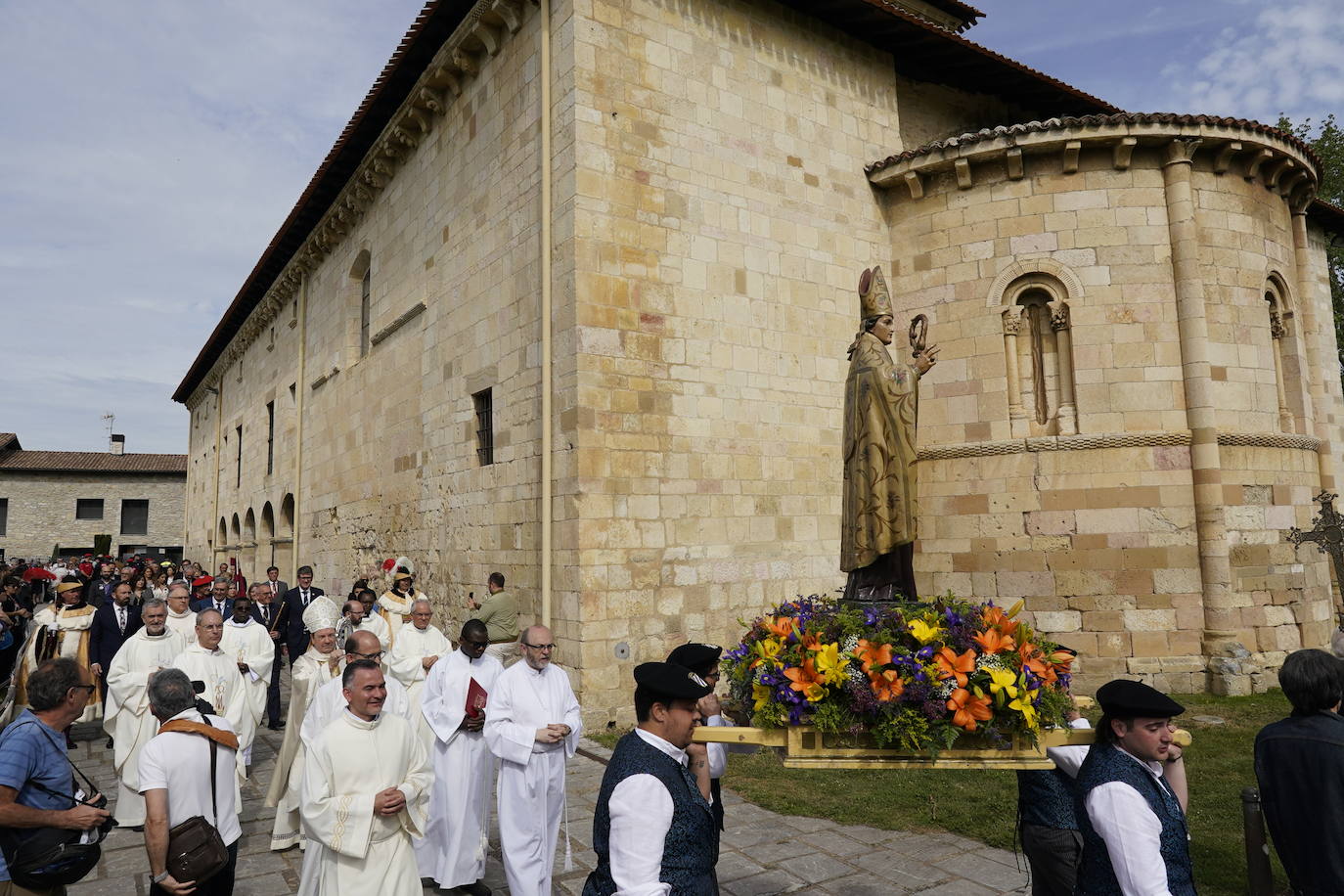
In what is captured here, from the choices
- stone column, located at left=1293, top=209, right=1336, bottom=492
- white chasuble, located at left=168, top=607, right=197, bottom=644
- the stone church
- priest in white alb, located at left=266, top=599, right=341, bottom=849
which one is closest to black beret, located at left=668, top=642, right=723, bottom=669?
priest in white alb, located at left=266, top=599, right=341, bottom=849

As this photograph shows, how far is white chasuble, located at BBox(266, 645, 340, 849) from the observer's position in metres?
6.07

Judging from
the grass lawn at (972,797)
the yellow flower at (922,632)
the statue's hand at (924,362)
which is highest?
the statue's hand at (924,362)

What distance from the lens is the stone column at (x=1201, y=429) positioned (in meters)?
10.3

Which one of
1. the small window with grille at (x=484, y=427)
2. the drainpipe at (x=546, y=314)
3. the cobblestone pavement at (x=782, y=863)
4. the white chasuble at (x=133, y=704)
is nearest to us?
the cobblestone pavement at (x=782, y=863)

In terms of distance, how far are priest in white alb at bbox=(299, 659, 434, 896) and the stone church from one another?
17.3 ft

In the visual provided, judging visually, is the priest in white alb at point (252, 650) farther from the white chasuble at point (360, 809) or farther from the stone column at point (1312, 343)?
the stone column at point (1312, 343)

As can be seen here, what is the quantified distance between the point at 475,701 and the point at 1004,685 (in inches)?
150

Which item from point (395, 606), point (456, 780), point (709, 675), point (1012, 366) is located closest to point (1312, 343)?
point (1012, 366)

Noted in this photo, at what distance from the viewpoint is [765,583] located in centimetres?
1072

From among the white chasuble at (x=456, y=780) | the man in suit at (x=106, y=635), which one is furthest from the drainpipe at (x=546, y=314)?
the man in suit at (x=106, y=635)

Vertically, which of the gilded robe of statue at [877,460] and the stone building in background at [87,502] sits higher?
the stone building in background at [87,502]

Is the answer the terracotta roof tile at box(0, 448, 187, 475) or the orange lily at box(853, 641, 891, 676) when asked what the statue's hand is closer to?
the orange lily at box(853, 641, 891, 676)

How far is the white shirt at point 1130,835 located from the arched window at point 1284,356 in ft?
39.1

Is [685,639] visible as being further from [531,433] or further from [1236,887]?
[1236,887]
